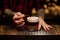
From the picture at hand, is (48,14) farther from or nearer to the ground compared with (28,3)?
nearer to the ground

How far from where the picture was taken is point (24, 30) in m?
1.38

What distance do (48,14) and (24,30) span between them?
1143mm

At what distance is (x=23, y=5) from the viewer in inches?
77.0

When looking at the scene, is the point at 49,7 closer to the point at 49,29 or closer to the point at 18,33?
the point at 49,29

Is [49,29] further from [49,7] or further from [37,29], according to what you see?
[49,7]

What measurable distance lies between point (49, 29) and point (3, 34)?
1.43 feet

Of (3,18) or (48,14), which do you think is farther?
(48,14)

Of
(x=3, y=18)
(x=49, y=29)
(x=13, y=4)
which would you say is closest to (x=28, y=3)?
(x=13, y=4)
